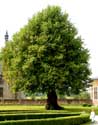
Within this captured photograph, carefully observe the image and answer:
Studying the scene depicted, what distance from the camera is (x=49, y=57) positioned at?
55500mm

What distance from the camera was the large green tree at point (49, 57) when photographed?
55.2m

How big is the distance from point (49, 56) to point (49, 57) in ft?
0.91

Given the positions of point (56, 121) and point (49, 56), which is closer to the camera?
point (56, 121)

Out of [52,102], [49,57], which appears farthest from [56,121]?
[52,102]

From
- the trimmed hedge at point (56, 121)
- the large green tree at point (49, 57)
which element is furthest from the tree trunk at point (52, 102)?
the trimmed hedge at point (56, 121)

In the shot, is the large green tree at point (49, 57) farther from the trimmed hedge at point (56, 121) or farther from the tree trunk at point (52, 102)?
the trimmed hedge at point (56, 121)

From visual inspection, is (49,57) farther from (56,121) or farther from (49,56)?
(56,121)

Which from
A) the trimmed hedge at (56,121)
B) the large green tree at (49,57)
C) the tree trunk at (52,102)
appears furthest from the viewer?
the tree trunk at (52,102)

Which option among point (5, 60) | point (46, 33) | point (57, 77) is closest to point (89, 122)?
point (57, 77)

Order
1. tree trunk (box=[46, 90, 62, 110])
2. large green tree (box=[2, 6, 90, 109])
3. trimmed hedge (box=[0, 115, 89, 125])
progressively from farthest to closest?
tree trunk (box=[46, 90, 62, 110])
large green tree (box=[2, 6, 90, 109])
trimmed hedge (box=[0, 115, 89, 125])

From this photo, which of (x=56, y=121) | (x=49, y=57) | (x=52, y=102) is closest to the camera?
(x=56, y=121)

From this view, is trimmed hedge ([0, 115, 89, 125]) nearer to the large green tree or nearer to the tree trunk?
the large green tree

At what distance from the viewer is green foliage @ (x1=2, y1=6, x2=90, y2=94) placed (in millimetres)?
55188

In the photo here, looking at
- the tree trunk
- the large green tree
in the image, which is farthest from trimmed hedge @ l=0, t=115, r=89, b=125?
the tree trunk
